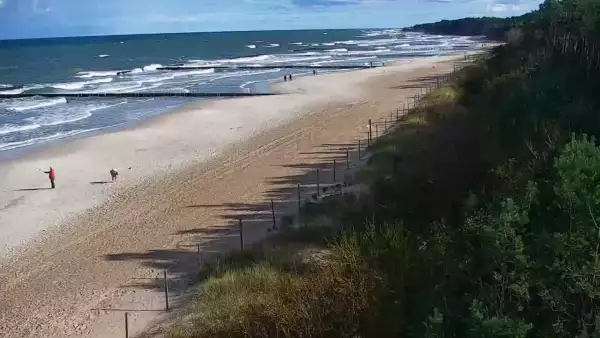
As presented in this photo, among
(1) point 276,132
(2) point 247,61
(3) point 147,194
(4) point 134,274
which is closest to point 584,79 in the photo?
(4) point 134,274

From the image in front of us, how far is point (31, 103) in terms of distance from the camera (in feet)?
161

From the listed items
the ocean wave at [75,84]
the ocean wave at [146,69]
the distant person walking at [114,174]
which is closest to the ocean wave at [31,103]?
the ocean wave at [75,84]

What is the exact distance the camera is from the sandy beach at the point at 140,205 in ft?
43.0

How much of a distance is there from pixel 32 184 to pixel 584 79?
19817 mm

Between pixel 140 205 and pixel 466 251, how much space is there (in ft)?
49.5

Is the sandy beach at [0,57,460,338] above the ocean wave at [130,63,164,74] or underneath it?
underneath

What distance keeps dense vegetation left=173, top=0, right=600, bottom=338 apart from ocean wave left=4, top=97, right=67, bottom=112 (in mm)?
38041

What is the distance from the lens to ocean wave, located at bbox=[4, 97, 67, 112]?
1804 inches

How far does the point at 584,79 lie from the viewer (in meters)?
14.5

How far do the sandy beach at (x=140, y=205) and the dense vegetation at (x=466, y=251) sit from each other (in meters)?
2.98

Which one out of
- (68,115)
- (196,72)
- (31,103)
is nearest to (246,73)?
(196,72)

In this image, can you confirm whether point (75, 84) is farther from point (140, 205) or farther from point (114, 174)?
point (140, 205)

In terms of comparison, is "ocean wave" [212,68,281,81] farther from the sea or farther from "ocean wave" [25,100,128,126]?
"ocean wave" [25,100,128,126]

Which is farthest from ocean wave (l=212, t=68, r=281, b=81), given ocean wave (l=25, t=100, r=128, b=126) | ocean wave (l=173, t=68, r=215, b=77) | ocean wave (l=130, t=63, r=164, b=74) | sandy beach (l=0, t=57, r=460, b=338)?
sandy beach (l=0, t=57, r=460, b=338)
